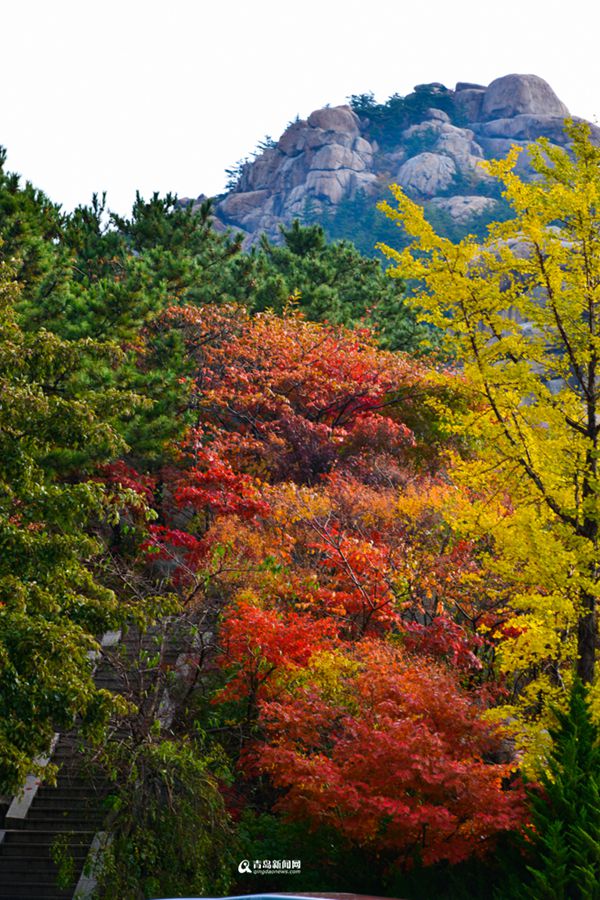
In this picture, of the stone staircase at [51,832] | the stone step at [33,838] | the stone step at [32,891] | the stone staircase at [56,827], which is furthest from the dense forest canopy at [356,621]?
the stone step at [32,891]

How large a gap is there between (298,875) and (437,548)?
24.5 ft

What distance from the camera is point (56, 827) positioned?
1480 cm

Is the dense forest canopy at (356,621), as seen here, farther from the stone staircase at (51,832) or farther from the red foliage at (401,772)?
the stone staircase at (51,832)

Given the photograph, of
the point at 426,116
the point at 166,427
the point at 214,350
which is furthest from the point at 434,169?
the point at 166,427

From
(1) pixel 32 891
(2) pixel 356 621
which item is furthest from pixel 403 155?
(1) pixel 32 891

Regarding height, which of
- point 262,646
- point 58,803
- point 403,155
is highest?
point 403,155

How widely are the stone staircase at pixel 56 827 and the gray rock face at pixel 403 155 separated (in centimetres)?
8362

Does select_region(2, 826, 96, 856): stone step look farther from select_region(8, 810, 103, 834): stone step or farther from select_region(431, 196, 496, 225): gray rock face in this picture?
select_region(431, 196, 496, 225): gray rock face

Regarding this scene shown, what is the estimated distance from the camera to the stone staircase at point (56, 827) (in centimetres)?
1347

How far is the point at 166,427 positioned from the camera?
19469 mm

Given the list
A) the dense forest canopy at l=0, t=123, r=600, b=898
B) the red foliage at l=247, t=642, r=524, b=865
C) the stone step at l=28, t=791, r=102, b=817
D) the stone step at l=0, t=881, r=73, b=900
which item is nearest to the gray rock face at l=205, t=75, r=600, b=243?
the dense forest canopy at l=0, t=123, r=600, b=898

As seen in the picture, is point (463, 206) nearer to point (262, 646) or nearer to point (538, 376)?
point (538, 376)

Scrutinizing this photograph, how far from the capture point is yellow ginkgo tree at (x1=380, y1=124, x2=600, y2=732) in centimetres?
1151

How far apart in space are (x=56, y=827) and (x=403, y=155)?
337 feet
